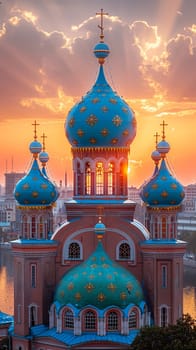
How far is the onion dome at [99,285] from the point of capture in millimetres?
12859

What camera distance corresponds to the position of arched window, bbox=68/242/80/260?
1379cm

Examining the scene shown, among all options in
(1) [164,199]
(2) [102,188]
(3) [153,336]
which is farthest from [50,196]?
(3) [153,336]

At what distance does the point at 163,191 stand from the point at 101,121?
1.36m

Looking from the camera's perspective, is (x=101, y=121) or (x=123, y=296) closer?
(x=123, y=296)

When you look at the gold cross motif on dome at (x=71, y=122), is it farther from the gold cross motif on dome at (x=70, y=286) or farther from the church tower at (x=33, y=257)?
the gold cross motif on dome at (x=70, y=286)

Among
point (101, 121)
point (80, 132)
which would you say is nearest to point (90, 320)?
point (80, 132)

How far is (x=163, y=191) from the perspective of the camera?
13750mm

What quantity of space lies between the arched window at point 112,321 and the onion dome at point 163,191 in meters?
1.84

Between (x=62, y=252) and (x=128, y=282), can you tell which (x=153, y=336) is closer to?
(x=128, y=282)

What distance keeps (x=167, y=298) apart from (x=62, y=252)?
1.63 meters

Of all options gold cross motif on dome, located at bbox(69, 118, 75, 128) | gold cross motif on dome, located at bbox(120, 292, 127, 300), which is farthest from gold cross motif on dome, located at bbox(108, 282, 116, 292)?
gold cross motif on dome, located at bbox(69, 118, 75, 128)

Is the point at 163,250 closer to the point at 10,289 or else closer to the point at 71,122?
the point at 71,122

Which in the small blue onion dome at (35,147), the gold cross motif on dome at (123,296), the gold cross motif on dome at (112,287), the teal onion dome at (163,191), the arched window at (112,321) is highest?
the small blue onion dome at (35,147)

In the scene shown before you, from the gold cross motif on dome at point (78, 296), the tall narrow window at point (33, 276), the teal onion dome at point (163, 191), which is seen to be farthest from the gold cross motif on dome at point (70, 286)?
the teal onion dome at point (163, 191)
